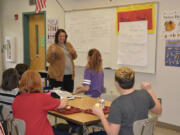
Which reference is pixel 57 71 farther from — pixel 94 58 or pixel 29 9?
pixel 29 9

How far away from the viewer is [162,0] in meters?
3.92

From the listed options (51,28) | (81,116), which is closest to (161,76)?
(81,116)

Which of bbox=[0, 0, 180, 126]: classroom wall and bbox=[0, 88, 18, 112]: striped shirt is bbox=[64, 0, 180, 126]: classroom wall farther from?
bbox=[0, 88, 18, 112]: striped shirt

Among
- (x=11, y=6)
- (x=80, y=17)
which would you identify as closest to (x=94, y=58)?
(x=80, y=17)

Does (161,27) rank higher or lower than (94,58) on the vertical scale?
higher

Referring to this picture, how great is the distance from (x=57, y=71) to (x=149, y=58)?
1.56 m

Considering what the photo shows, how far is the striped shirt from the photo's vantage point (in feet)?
8.39

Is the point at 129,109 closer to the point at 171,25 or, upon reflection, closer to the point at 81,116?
the point at 81,116

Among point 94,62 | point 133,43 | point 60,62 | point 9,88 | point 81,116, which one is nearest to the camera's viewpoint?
point 81,116

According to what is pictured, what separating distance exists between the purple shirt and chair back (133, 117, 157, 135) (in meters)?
1.23

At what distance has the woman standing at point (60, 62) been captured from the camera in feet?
13.4

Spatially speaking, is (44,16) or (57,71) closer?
(57,71)

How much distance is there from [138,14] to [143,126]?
2.66 m

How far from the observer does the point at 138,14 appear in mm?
4160
